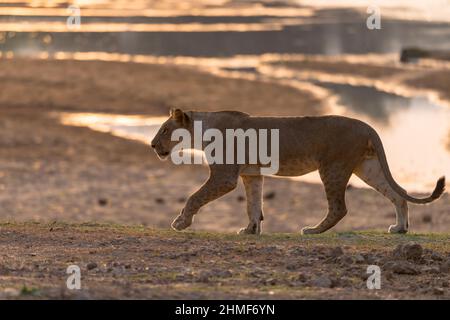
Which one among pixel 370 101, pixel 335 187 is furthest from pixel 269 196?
pixel 370 101

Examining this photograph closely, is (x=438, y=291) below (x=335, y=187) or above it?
below

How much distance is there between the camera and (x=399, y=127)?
92.3 feet

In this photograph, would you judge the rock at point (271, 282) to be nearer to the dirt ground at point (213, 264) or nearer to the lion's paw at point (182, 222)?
the dirt ground at point (213, 264)

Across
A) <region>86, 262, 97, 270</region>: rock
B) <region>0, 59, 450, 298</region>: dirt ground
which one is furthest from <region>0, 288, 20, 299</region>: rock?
<region>86, 262, 97, 270</region>: rock

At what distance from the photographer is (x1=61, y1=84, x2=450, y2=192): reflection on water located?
22.8 m

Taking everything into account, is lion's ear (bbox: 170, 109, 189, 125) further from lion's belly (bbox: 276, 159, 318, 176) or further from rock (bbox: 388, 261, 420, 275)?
rock (bbox: 388, 261, 420, 275)

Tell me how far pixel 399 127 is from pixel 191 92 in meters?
8.02

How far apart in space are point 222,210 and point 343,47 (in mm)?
28558

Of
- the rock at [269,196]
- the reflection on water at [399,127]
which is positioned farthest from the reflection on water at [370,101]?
the rock at [269,196]

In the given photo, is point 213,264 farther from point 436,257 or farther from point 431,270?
point 436,257

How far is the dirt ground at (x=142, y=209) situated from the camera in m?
8.95

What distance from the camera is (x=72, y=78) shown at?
3578 cm

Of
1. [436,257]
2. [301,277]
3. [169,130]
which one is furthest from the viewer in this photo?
[169,130]
